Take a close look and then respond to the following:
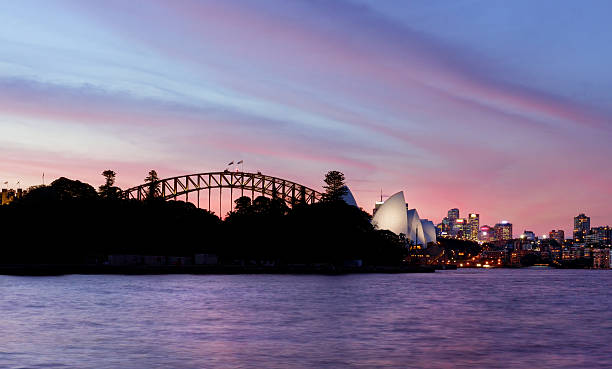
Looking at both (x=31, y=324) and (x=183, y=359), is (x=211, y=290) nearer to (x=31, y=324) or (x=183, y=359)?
(x=31, y=324)

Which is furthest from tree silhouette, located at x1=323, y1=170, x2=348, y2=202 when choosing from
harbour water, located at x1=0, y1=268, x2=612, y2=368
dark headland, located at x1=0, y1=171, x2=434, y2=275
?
harbour water, located at x1=0, y1=268, x2=612, y2=368

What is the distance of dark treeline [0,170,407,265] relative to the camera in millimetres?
127562

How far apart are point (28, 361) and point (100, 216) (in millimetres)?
113550

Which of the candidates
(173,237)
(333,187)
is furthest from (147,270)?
(333,187)

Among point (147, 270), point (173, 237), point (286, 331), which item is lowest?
point (286, 331)

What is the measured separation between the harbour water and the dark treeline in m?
52.2

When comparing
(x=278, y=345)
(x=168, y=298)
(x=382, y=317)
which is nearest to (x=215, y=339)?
(x=278, y=345)

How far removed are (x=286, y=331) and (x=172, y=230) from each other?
105m

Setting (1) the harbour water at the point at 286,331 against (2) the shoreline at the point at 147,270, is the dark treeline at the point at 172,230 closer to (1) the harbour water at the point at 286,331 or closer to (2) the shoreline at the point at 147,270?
(2) the shoreline at the point at 147,270

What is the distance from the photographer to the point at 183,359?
32.8 metres

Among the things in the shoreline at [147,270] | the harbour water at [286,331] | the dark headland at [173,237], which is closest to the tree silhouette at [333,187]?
the dark headland at [173,237]

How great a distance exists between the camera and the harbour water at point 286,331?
33500mm

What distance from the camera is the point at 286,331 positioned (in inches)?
1793

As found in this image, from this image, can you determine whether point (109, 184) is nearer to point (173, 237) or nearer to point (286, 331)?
point (173, 237)
